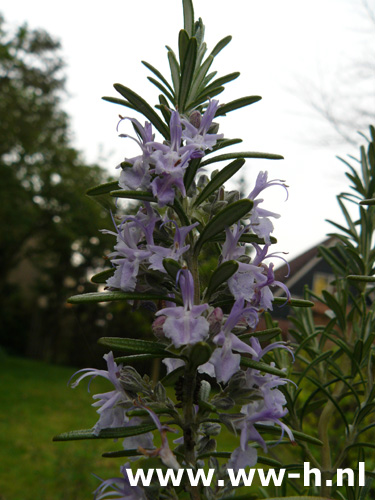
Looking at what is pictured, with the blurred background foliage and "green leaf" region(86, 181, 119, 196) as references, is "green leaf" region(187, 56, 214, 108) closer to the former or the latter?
"green leaf" region(86, 181, 119, 196)

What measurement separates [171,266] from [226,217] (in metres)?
0.09

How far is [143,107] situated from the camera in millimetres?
694

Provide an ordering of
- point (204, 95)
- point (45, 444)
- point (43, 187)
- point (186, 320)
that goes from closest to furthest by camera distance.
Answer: point (186, 320) → point (204, 95) → point (45, 444) → point (43, 187)

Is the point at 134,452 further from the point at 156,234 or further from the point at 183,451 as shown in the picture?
the point at 156,234

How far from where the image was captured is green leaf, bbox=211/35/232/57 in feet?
2.67

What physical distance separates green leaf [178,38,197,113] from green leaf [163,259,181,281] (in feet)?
0.97

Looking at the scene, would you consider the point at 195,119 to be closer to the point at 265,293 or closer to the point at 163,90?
the point at 163,90

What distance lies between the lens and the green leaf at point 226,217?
58cm

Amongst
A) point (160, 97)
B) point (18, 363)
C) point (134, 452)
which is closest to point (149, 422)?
point (134, 452)

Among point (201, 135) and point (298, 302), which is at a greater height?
point (201, 135)

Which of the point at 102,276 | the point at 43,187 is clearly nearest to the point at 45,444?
the point at 102,276

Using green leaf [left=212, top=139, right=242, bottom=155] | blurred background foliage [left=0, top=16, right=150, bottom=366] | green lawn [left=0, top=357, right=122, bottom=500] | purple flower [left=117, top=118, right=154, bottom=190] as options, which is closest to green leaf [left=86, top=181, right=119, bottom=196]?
purple flower [left=117, top=118, right=154, bottom=190]

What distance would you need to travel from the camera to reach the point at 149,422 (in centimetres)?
59

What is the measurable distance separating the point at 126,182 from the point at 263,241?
0.21 metres
